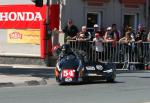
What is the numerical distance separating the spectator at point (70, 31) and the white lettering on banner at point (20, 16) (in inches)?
63.8

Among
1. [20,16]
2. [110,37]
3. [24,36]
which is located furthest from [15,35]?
[110,37]

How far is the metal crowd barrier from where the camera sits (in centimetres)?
2734

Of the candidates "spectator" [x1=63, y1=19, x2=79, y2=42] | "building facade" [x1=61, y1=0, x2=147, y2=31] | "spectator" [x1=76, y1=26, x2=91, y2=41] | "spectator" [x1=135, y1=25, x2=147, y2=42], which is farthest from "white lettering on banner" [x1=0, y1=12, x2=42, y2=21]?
"spectator" [x1=135, y1=25, x2=147, y2=42]

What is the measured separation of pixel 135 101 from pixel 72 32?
1434 centimetres

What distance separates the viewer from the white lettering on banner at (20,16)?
29188 mm

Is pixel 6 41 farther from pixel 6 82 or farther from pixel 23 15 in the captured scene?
pixel 6 82

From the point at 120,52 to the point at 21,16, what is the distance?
5.45m

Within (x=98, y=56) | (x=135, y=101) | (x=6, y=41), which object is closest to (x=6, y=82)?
(x=135, y=101)

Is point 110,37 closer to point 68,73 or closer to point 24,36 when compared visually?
point 24,36

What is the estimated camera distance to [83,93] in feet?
53.5

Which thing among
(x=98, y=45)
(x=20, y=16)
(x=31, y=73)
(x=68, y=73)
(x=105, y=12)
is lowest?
(x=31, y=73)

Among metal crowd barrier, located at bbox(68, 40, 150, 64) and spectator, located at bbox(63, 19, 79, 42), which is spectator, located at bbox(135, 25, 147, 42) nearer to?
metal crowd barrier, located at bbox(68, 40, 150, 64)

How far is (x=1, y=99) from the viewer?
575 inches

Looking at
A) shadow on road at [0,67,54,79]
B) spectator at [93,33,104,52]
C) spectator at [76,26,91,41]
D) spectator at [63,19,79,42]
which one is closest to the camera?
shadow on road at [0,67,54,79]
